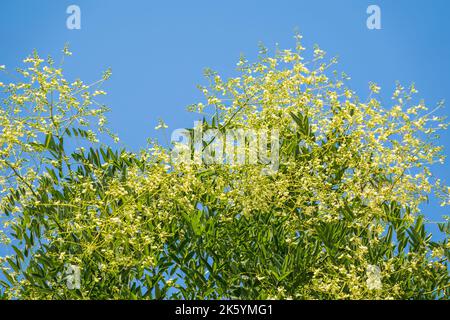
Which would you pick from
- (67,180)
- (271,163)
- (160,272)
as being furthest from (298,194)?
(67,180)

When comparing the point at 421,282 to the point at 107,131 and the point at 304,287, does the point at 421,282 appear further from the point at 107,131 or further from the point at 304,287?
the point at 107,131

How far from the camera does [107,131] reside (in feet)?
28.6

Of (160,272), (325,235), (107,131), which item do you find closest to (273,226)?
(325,235)

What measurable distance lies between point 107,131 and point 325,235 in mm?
2658

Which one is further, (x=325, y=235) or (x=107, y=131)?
(x=107, y=131)

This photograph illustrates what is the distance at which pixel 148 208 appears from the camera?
7.90 metres

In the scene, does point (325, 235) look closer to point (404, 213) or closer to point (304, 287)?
point (304, 287)

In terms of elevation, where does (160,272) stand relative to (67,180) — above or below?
below

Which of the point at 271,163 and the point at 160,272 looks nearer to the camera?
the point at 160,272

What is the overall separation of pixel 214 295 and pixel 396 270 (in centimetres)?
181
